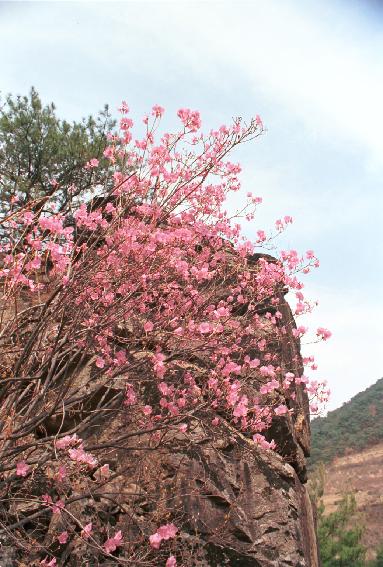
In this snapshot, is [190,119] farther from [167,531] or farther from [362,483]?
[362,483]

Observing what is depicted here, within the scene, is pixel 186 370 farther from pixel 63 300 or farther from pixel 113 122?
pixel 113 122

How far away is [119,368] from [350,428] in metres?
48.0

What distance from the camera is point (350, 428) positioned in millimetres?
48062

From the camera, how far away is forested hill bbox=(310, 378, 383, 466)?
43.9m

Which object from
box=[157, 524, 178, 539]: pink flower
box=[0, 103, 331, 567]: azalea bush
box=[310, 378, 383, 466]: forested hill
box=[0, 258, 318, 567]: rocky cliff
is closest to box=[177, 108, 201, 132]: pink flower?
box=[0, 103, 331, 567]: azalea bush

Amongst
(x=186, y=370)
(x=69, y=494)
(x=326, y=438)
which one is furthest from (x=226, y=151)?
(x=326, y=438)

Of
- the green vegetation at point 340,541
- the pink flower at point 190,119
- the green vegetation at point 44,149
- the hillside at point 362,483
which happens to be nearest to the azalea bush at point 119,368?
the pink flower at point 190,119

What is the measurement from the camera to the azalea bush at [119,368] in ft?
14.5

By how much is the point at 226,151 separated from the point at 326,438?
4583cm

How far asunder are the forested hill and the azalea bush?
120 feet

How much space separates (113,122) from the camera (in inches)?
465

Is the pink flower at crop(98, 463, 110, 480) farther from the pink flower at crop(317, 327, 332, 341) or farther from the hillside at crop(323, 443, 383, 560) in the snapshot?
the hillside at crop(323, 443, 383, 560)

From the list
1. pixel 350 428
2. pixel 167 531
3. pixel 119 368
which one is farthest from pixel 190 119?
pixel 350 428

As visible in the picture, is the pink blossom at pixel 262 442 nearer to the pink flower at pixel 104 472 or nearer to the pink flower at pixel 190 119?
the pink flower at pixel 104 472
